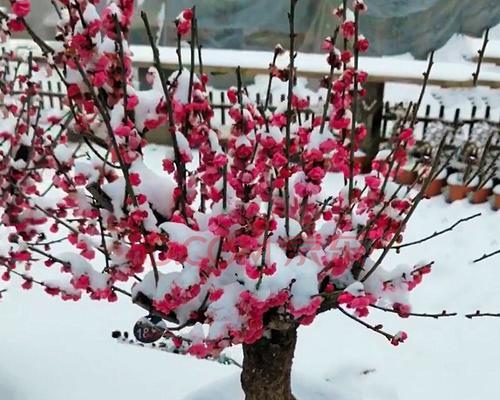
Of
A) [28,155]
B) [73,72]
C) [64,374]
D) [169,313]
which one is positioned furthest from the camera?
[64,374]

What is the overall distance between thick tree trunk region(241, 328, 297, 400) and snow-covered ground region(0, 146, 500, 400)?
0.52 metres

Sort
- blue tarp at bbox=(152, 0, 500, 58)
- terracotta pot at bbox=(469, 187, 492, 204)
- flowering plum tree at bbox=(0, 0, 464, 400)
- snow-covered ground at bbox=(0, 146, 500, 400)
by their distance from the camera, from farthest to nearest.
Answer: blue tarp at bbox=(152, 0, 500, 58)
terracotta pot at bbox=(469, 187, 492, 204)
snow-covered ground at bbox=(0, 146, 500, 400)
flowering plum tree at bbox=(0, 0, 464, 400)

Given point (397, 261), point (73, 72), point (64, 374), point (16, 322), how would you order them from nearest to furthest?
point (73, 72) < point (64, 374) < point (16, 322) < point (397, 261)

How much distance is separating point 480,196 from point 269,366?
4.42 meters

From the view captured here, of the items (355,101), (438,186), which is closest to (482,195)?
(438,186)

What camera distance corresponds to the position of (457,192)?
597 centimetres

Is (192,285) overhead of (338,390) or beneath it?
beneath

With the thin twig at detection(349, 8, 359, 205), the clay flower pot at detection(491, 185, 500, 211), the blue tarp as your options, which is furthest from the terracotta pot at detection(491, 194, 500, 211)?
the thin twig at detection(349, 8, 359, 205)

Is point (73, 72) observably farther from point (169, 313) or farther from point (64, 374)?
point (64, 374)

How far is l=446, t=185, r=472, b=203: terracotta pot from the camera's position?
19.5 ft

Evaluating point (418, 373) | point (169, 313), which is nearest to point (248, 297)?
point (169, 313)

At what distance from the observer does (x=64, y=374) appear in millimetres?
3471

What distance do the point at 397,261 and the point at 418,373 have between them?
1.65 meters

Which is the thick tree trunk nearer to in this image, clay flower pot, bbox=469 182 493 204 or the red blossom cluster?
the red blossom cluster
